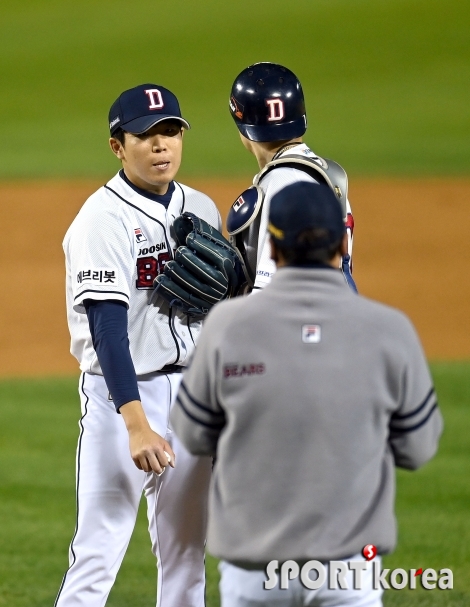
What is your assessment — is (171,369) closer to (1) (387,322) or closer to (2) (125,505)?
(2) (125,505)

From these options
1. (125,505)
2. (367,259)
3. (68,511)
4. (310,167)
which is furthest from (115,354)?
(367,259)

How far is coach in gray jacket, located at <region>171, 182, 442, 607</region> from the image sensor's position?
2.16m

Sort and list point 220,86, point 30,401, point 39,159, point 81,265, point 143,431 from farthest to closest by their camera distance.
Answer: point 220,86
point 39,159
point 30,401
point 81,265
point 143,431

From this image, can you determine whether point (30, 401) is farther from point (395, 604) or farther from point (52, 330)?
point (395, 604)

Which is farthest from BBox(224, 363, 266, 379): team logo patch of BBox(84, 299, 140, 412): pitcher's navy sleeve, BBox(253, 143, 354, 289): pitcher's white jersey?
BBox(84, 299, 140, 412): pitcher's navy sleeve

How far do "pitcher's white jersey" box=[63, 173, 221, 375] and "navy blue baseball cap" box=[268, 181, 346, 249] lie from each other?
1.09 metres

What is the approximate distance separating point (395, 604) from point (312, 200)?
265 centimetres

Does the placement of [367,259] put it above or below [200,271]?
above

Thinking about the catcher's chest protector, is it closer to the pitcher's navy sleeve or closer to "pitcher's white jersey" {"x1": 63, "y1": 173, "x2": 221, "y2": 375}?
"pitcher's white jersey" {"x1": 63, "y1": 173, "x2": 221, "y2": 375}

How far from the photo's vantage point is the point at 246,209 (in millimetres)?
3105

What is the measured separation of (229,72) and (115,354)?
15379 millimetres

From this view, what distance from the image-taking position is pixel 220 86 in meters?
17.5

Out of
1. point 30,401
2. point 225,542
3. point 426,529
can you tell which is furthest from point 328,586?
point 30,401

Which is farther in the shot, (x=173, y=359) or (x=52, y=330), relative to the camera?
Result: (x=52, y=330)
